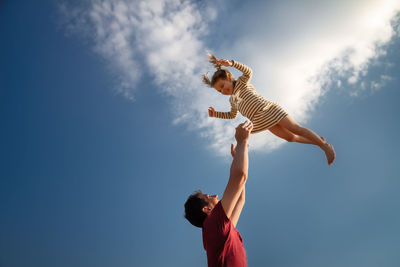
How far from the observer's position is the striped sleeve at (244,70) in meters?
3.85

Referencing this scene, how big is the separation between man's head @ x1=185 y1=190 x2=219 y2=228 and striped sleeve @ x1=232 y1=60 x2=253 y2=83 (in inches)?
81.4

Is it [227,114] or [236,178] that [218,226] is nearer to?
[236,178]

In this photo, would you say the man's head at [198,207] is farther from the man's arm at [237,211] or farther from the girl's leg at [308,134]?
the girl's leg at [308,134]

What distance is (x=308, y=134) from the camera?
3.78 m

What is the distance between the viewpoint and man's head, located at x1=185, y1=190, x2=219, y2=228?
2.50 metres

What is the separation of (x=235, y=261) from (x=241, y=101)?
2.56 meters

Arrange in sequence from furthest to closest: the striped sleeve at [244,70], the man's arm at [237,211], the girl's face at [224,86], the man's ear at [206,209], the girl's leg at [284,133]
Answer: the girl's face at [224,86] < the girl's leg at [284,133] < the striped sleeve at [244,70] < the man's arm at [237,211] < the man's ear at [206,209]

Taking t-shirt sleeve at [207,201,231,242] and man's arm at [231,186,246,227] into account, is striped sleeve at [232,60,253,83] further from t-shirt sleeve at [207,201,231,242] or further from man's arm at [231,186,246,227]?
t-shirt sleeve at [207,201,231,242]

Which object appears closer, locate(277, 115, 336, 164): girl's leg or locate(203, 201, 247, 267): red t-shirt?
locate(203, 201, 247, 267): red t-shirt

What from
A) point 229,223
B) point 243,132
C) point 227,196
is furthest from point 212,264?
point 243,132

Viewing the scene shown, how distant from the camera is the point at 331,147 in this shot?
3.83m

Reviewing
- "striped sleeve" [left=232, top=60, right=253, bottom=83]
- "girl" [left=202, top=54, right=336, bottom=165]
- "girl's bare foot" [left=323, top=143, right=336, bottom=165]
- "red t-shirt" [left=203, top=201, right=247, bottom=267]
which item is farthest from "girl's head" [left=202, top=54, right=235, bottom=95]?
"red t-shirt" [left=203, top=201, right=247, bottom=267]

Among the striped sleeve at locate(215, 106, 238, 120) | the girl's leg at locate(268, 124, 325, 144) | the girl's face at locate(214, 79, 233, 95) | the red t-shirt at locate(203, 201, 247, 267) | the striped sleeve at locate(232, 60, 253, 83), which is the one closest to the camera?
the red t-shirt at locate(203, 201, 247, 267)

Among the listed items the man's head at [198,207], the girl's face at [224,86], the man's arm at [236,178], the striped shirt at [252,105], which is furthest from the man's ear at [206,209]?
the girl's face at [224,86]
